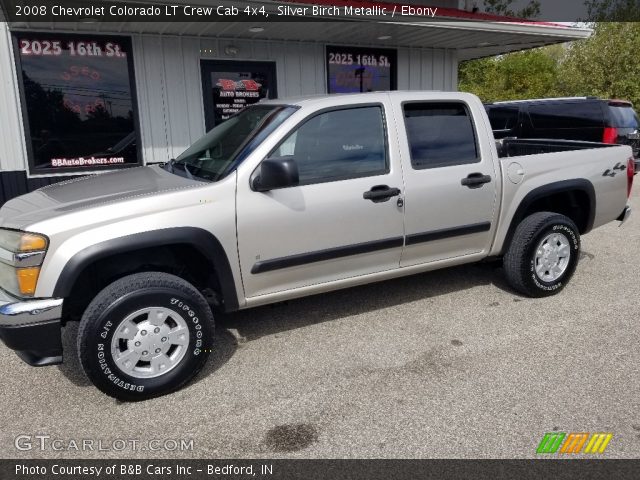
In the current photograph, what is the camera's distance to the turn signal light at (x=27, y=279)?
2.95 meters

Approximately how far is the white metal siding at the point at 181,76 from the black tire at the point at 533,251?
16.9 ft

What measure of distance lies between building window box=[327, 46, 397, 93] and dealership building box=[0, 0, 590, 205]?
0.03 meters

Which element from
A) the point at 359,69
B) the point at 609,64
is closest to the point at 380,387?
the point at 359,69

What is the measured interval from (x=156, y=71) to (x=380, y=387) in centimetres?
611

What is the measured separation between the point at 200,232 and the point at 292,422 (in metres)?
1.27

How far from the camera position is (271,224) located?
11.5 ft

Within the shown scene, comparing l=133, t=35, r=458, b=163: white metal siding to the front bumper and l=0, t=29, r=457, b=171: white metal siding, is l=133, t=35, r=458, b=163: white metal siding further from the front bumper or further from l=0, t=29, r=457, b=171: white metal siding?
the front bumper

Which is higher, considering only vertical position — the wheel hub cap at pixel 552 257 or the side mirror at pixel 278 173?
the side mirror at pixel 278 173

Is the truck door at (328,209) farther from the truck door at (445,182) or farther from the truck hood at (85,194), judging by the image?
the truck hood at (85,194)

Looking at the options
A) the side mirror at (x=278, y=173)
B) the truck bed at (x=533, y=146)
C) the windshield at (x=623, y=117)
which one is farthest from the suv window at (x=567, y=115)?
the side mirror at (x=278, y=173)

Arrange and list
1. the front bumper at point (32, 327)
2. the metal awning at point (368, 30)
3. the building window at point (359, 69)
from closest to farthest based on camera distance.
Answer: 1. the front bumper at point (32, 327)
2. the metal awning at point (368, 30)
3. the building window at point (359, 69)

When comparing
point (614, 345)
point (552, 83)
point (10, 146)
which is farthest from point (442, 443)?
point (552, 83)

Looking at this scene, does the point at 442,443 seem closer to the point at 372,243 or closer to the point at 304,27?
the point at 372,243

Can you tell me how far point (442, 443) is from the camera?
9.01 ft
